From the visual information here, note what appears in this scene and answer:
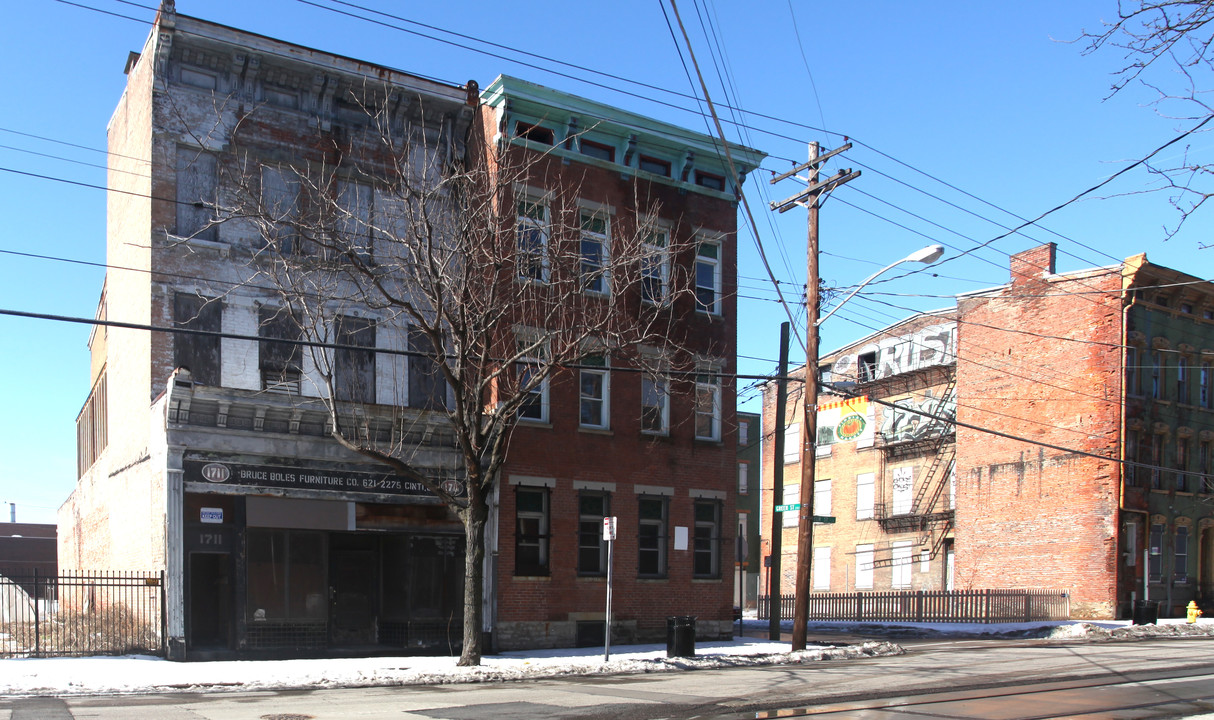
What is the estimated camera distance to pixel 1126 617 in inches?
1432

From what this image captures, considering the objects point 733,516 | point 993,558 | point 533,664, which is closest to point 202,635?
point 533,664

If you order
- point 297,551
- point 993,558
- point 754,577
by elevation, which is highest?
point 297,551

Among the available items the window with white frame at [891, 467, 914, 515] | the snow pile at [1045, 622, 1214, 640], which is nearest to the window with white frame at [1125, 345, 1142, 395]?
the snow pile at [1045, 622, 1214, 640]

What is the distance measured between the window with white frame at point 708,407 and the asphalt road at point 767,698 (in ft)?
27.3

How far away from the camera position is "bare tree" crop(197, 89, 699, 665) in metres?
18.8

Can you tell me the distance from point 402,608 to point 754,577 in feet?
138

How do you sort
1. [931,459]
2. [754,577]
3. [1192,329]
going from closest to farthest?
[1192,329], [931,459], [754,577]

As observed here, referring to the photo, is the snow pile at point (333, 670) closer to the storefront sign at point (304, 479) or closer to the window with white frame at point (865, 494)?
the storefront sign at point (304, 479)

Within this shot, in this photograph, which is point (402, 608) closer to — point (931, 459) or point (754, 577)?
point (931, 459)

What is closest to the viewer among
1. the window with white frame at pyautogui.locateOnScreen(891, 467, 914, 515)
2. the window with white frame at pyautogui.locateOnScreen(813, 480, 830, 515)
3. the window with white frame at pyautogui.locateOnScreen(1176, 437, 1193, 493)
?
the window with white frame at pyautogui.locateOnScreen(1176, 437, 1193, 493)

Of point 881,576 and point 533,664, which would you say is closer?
point 533,664

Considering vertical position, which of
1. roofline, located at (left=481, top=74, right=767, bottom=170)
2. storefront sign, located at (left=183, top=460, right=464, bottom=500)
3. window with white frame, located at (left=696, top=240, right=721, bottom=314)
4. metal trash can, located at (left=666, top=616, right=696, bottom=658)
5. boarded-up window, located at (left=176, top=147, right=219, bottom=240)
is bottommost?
metal trash can, located at (left=666, top=616, right=696, bottom=658)

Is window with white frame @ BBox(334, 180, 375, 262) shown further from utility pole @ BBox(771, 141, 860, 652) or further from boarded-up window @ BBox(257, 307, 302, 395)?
utility pole @ BBox(771, 141, 860, 652)

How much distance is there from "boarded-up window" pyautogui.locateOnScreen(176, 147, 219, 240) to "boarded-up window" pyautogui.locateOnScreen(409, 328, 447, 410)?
5146 millimetres
